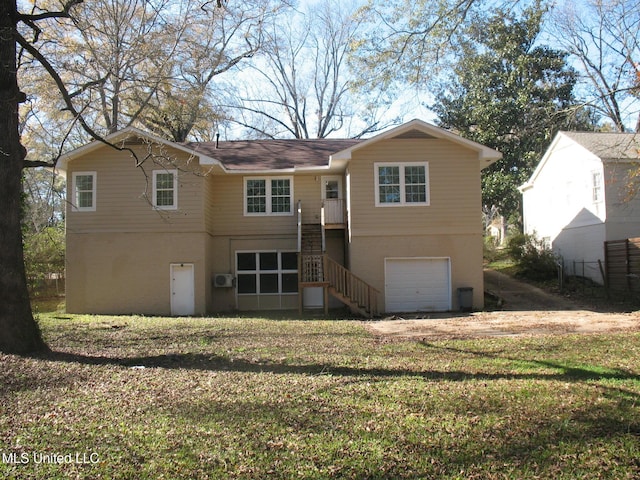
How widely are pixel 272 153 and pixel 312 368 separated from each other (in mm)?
14341

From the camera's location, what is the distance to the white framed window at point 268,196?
19.6 meters

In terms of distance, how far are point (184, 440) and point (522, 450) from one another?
10.2ft

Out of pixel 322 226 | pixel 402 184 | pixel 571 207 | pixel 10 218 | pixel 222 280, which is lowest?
pixel 222 280

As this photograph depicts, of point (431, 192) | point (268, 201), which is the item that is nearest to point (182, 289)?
point (268, 201)

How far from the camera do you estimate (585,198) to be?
21828 mm

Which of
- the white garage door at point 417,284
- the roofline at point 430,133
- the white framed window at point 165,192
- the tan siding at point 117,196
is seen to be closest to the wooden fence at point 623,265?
the roofline at point 430,133

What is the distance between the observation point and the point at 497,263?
28922 millimetres

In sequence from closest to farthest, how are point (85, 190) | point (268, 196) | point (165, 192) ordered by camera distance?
point (165, 192) → point (85, 190) → point (268, 196)

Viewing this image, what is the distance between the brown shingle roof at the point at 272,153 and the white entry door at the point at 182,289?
405 centimetres

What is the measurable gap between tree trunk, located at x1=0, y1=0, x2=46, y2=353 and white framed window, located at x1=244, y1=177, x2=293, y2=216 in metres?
Result: 10.9

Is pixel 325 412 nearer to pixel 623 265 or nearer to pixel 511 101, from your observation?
pixel 623 265

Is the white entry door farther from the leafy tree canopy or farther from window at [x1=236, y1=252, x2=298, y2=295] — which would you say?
the leafy tree canopy

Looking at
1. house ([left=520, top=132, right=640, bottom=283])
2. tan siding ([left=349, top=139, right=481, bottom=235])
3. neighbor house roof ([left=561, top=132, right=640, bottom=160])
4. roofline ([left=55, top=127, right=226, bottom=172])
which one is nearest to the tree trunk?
roofline ([left=55, top=127, right=226, bottom=172])

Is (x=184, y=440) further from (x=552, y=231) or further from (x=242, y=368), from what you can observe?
(x=552, y=231)
